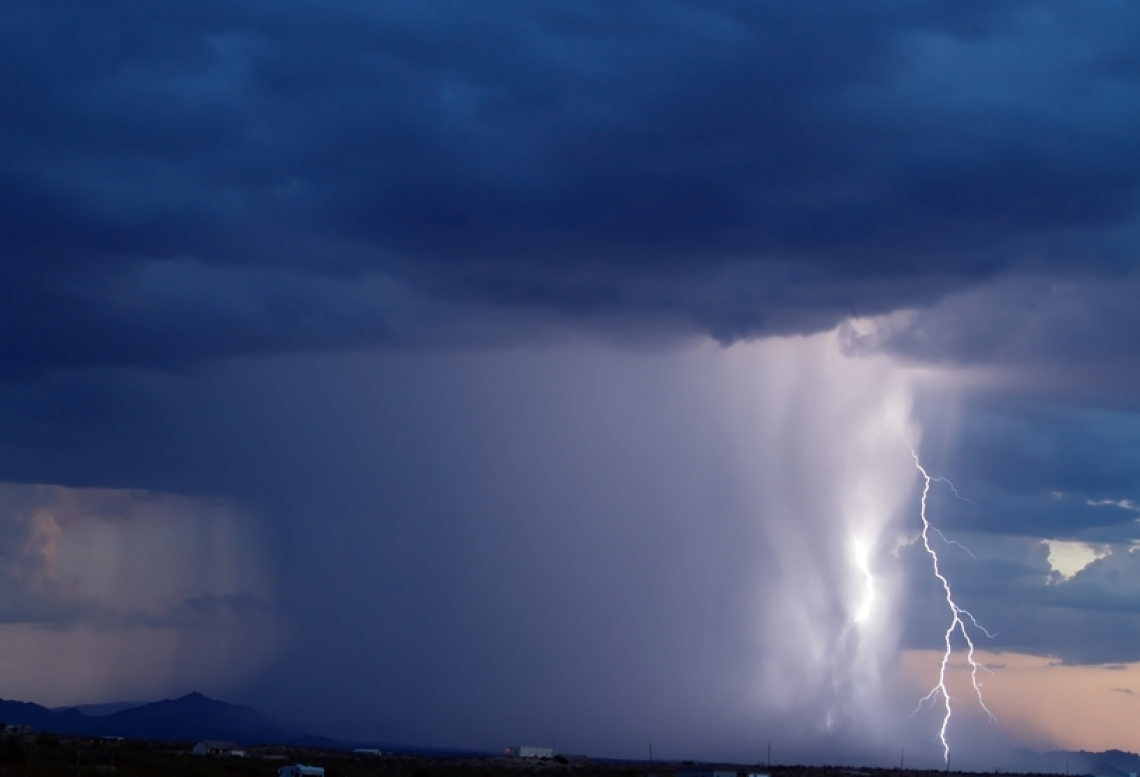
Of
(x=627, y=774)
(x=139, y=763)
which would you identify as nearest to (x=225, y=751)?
(x=139, y=763)

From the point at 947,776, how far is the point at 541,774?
60336 millimetres

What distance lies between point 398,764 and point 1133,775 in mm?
76712

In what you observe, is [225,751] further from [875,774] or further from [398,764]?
[875,774]

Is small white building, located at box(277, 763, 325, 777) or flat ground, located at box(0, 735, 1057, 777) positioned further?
flat ground, located at box(0, 735, 1057, 777)

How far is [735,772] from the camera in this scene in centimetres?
9525

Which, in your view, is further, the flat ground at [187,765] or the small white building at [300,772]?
the flat ground at [187,765]

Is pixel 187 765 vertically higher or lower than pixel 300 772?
lower

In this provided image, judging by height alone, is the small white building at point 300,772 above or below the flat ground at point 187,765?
above

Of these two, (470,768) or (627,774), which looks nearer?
(627,774)

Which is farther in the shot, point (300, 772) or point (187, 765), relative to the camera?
point (187, 765)

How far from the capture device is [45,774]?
7569cm

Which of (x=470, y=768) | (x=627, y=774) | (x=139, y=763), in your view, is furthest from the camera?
(x=470, y=768)

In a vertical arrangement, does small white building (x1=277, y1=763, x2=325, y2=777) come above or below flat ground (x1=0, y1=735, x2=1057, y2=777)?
above

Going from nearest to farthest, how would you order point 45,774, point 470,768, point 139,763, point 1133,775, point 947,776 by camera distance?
point 45,774
point 139,763
point 470,768
point 1133,775
point 947,776
